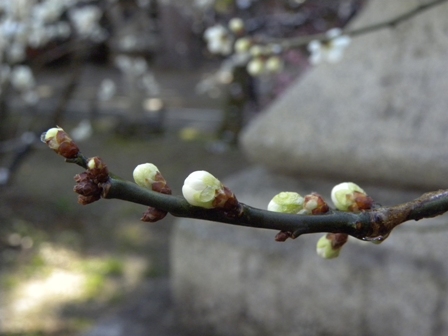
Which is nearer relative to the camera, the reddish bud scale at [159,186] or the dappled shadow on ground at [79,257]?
the reddish bud scale at [159,186]

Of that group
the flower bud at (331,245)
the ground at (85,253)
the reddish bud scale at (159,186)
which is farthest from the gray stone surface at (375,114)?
the reddish bud scale at (159,186)

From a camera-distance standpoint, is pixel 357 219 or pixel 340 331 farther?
pixel 340 331

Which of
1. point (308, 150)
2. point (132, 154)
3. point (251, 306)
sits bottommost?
point (251, 306)

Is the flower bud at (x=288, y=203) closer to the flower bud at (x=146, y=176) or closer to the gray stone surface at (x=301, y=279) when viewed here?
the flower bud at (x=146, y=176)

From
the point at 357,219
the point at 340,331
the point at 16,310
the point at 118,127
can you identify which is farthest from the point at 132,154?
the point at 357,219

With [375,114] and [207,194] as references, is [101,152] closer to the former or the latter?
[375,114]

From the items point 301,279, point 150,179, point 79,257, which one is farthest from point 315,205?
point 79,257

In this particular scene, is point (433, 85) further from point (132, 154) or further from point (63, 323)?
point (132, 154)
